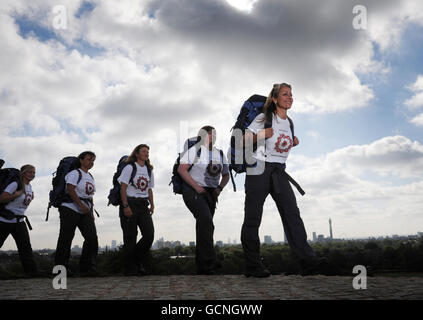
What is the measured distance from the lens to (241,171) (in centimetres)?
526

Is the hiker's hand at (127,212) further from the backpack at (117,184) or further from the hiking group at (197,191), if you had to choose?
the backpack at (117,184)

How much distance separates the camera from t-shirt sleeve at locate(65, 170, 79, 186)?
7.13 meters

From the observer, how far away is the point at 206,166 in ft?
20.8

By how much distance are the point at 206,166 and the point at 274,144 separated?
157cm

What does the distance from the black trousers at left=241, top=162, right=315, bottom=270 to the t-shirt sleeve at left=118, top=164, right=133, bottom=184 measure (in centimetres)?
261

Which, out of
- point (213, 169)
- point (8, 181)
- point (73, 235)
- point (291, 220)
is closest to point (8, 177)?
point (8, 181)

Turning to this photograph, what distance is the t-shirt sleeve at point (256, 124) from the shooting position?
16.8 feet

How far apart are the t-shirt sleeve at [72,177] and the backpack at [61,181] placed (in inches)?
3.3

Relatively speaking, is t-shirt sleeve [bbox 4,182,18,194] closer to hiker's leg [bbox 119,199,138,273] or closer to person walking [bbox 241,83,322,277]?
hiker's leg [bbox 119,199,138,273]

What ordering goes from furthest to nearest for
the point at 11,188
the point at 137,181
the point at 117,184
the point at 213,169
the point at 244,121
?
the point at 11,188, the point at 117,184, the point at 137,181, the point at 213,169, the point at 244,121

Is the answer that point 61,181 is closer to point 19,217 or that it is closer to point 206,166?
point 19,217
